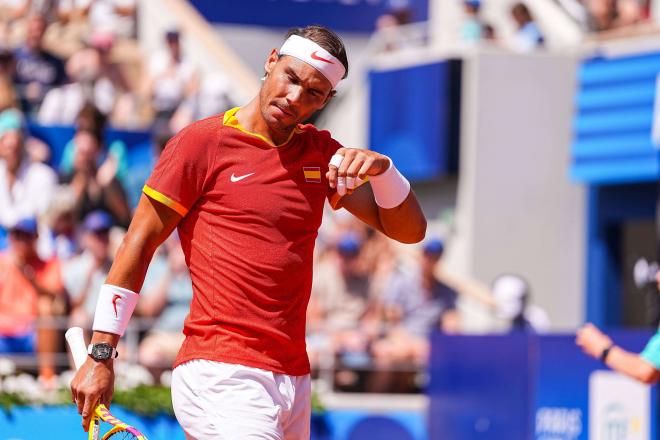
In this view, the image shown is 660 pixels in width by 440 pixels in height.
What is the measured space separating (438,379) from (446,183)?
258 inches

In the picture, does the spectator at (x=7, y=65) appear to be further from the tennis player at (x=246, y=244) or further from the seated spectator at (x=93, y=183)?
the tennis player at (x=246, y=244)

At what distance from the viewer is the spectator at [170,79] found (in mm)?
14227

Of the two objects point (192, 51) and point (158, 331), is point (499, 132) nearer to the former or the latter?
point (192, 51)

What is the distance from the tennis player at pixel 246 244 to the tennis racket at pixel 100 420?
0.35 feet

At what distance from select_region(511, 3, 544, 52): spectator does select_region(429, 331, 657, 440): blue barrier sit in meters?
6.84

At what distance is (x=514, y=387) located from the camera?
10523mm

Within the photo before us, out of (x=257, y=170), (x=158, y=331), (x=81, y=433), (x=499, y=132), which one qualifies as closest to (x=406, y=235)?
(x=257, y=170)

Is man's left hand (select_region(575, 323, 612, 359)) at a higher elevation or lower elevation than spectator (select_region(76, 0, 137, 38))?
lower

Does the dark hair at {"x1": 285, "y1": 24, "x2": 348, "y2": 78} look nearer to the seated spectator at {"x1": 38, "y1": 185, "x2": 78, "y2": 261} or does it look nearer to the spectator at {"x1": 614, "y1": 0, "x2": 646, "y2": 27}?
the seated spectator at {"x1": 38, "y1": 185, "x2": 78, "y2": 261}

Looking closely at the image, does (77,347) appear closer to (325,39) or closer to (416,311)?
(325,39)

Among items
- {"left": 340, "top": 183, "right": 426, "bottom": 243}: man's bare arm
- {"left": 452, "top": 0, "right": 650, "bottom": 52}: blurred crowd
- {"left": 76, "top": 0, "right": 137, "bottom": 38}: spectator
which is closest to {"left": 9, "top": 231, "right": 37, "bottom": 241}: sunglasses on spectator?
{"left": 76, "top": 0, "right": 137, "bottom": 38}: spectator

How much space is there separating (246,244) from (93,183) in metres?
6.91

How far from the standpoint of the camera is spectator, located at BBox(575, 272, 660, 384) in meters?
7.58

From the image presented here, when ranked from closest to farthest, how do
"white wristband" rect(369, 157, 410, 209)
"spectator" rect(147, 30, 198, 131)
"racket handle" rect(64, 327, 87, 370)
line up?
1. "racket handle" rect(64, 327, 87, 370)
2. "white wristband" rect(369, 157, 410, 209)
3. "spectator" rect(147, 30, 198, 131)
